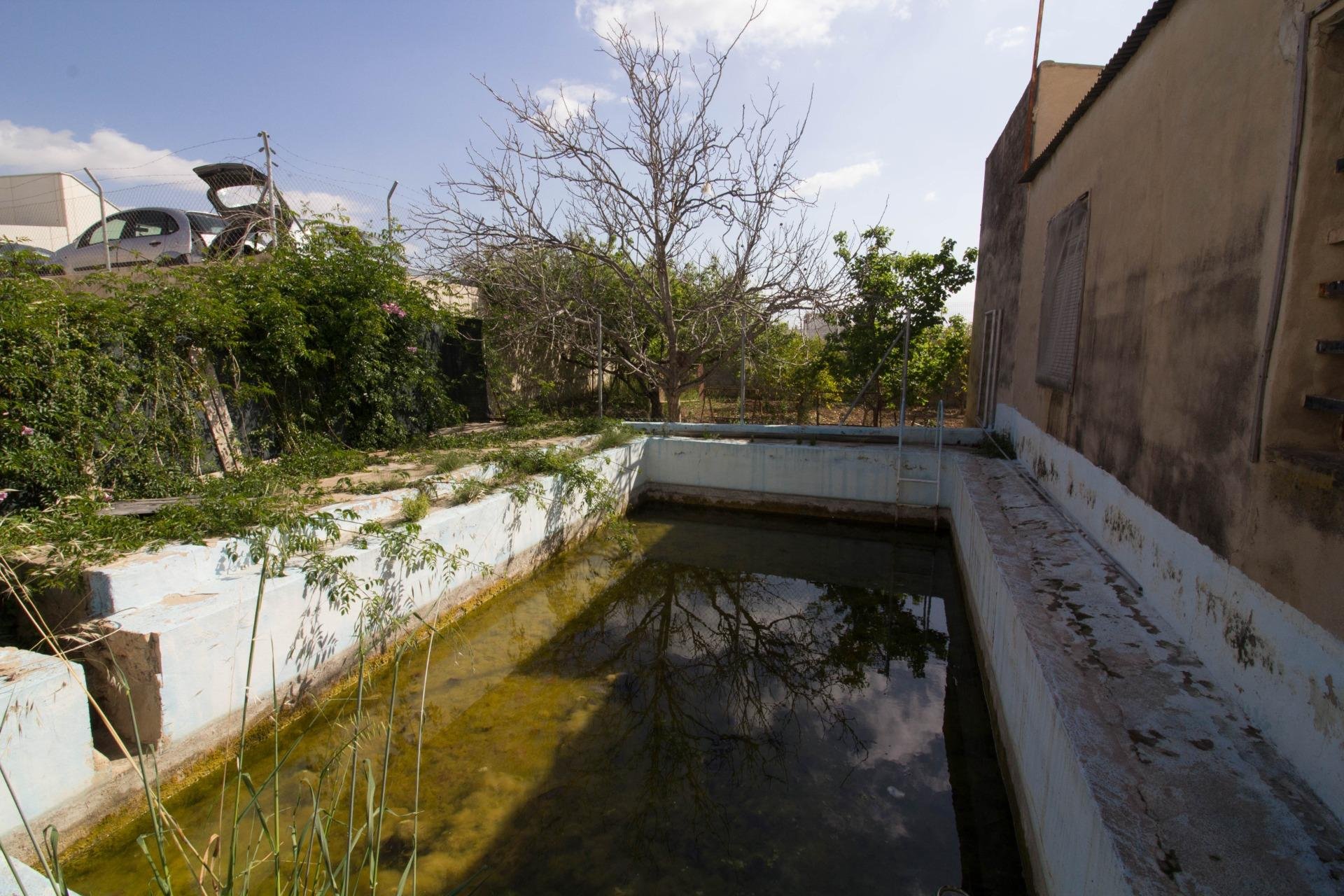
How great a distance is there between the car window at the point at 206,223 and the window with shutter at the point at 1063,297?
28.8 feet

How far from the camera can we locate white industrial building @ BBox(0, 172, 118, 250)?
13320 mm

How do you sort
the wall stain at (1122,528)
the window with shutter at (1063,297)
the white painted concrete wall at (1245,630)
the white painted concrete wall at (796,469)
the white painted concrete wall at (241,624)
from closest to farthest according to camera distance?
the white painted concrete wall at (1245,630)
the white painted concrete wall at (241,624)
the wall stain at (1122,528)
the window with shutter at (1063,297)
the white painted concrete wall at (796,469)

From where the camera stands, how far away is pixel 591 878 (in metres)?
2.77

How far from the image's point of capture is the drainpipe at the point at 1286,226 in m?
2.12

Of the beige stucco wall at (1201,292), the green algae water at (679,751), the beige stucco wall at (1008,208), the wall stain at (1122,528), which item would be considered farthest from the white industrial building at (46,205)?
the wall stain at (1122,528)

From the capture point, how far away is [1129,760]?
2.03 metres

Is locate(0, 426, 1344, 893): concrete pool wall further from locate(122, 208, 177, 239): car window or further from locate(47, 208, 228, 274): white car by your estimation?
locate(122, 208, 177, 239): car window

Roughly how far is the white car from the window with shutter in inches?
328

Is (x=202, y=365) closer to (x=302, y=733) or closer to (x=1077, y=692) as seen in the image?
(x=302, y=733)

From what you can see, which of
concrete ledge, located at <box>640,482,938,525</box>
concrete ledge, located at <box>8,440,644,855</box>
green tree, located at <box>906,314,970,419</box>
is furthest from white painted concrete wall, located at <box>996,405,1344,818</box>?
green tree, located at <box>906,314,970,419</box>

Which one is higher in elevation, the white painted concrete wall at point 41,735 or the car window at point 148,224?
the car window at point 148,224

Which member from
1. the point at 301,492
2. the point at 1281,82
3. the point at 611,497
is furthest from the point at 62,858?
the point at 1281,82

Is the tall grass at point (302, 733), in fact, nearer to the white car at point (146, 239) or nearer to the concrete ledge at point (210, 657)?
the concrete ledge at point (210, 657)

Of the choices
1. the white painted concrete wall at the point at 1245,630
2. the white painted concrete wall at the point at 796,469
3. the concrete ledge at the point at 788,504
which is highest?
the white painted concrete wall at the point at 1245,630
